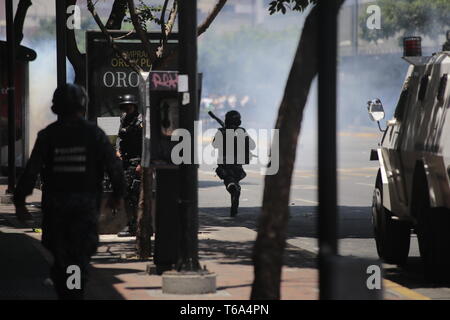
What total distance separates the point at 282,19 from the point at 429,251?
142 meters

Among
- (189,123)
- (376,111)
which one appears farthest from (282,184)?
(376,111)

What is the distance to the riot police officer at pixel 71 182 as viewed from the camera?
29.3 feet

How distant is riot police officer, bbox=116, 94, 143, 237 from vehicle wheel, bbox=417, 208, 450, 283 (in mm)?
5325

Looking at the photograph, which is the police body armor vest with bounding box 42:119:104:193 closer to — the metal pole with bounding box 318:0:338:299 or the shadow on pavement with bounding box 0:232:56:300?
the shadow on pavement with bounding box 0:232:56:300

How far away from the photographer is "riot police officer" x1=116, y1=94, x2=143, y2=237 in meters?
16.7

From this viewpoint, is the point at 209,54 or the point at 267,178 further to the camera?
the point at 209,54

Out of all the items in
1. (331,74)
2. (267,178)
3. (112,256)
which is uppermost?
(331,74)

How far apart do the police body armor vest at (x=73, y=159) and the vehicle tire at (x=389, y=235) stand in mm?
5892

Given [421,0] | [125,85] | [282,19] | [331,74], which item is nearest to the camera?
[331,74]

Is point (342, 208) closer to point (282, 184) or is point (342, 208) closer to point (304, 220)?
point (304, 220)

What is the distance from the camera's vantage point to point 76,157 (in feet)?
29.5

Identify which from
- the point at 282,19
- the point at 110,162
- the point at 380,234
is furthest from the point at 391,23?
the point at 110,162

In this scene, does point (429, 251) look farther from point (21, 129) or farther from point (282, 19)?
point (282, 19)

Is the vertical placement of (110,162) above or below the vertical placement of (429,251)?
above
